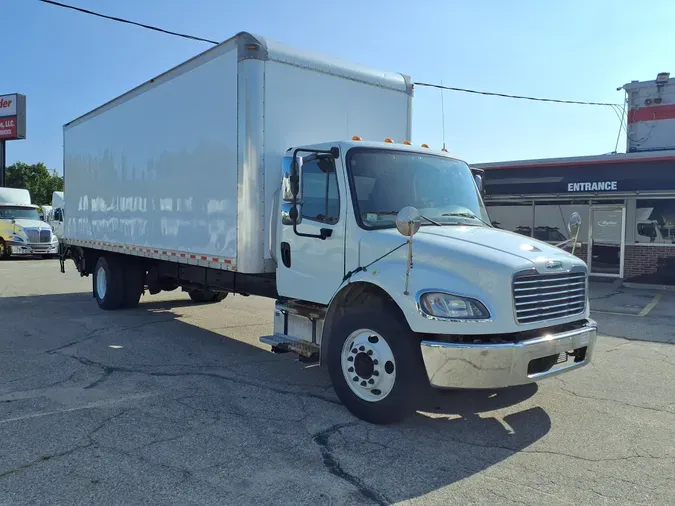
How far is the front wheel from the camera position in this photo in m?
4.53

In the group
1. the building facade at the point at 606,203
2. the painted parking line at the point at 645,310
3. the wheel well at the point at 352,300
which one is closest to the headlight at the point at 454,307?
the wheel well at the point at 352,300

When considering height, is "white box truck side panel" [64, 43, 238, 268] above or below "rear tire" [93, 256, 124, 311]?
above

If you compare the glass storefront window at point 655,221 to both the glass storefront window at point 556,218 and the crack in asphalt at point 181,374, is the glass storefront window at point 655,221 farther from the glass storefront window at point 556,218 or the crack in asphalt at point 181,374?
the crack in asphalt at point 181,374

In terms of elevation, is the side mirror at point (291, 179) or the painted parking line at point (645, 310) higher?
the side mirror at point (291, 179)

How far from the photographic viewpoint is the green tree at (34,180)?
5344 centimetres

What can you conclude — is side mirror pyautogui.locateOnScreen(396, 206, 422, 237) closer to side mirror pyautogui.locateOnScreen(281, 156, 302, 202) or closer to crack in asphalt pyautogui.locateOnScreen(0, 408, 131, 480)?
side mirror pyautogui.locateOnScreen(281, 156, 302, 202)

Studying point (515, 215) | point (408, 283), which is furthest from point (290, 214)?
point (515, 215)

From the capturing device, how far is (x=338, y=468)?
3.99 meters

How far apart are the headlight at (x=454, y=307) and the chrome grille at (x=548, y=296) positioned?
296mm

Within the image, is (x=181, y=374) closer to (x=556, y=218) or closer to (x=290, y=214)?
(x=290, y=214)

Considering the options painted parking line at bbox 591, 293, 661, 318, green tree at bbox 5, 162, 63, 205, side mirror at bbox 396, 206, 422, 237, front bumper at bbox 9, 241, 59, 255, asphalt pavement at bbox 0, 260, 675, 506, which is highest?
green tree at bbox 5, 162, 63, 205

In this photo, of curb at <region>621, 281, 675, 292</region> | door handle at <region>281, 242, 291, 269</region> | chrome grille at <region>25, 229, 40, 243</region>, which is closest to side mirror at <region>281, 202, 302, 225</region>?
door handle at <region>281, 242, 291, 269</region>

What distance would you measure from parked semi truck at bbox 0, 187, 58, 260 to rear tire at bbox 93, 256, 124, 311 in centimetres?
1665

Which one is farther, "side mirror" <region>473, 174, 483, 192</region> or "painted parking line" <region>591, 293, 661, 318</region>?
"painted parking line" <region>591, 293, 661, 318</region>
